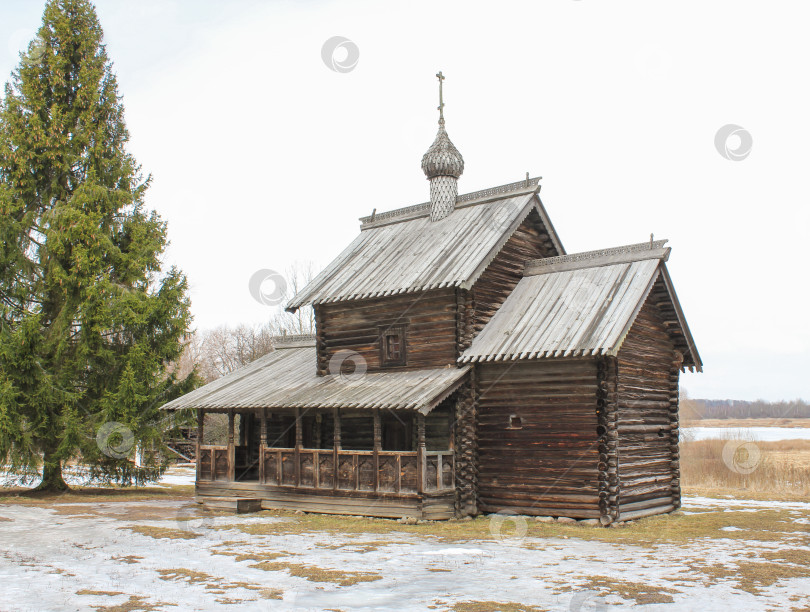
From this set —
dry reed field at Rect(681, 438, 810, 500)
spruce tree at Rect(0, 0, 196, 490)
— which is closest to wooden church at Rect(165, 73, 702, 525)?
spruce tree at Rect(0, 0, 196, 490)

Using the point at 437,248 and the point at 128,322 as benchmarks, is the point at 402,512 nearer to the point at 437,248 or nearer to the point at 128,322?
the point at 437,248

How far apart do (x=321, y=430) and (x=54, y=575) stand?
11.1 metres

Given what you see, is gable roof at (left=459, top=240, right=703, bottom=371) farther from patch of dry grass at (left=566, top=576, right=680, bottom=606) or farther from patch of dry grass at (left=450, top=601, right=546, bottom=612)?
patch of dry grass at (left=450, top=601, right=546, bottom=612)

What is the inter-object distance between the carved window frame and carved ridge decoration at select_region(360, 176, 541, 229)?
5035mm

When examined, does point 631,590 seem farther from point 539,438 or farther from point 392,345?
point 392,345

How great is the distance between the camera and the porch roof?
17.8 metres

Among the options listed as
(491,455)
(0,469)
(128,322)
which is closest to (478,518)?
(491,455)

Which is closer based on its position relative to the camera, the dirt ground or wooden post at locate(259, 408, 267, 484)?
the dirt ground

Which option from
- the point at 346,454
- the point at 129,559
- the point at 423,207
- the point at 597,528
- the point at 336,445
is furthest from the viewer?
the point at 423,207

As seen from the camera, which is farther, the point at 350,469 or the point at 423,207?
the point at 423,207

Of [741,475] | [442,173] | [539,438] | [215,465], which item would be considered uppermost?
[442,173]

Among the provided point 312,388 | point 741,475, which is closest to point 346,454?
point 312,388

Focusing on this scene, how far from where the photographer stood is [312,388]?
20.9 meters

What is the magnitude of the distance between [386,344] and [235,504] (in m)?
5.60
